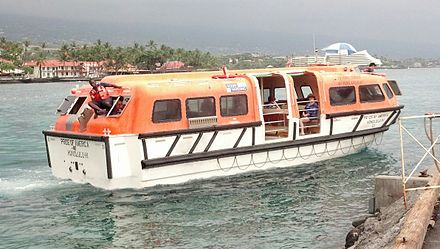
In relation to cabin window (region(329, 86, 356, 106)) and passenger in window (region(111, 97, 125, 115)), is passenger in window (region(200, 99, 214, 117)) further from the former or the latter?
cabin window (region(329, 86, 356, 106))

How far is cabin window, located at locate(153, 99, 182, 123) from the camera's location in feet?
47.6

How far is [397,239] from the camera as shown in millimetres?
7293

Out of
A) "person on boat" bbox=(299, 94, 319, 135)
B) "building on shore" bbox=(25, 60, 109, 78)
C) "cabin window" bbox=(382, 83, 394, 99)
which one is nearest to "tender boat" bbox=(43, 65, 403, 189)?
"person on boat" bbox=(299, 94, 319, 135)

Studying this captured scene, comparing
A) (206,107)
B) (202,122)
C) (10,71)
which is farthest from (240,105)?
(10,71)

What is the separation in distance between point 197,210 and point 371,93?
8.68 m

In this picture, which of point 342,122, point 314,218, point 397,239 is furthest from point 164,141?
point 397,239

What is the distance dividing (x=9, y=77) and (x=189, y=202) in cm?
15083

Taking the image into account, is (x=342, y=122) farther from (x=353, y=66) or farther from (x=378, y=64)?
(x=378, y=64)

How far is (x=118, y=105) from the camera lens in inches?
572

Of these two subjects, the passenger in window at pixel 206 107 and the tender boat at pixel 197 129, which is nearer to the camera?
the tender boat at pixel 197 129

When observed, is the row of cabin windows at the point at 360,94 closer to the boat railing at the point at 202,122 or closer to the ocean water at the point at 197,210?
the ocean water at the point at 197,210

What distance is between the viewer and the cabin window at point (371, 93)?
18.8 m

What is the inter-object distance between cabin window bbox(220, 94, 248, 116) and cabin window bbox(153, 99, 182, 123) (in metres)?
1.36

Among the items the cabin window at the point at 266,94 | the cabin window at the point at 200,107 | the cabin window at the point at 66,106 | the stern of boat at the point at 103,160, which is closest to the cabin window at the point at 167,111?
the cabin window at the point at 200,107
